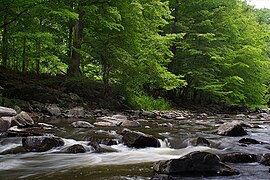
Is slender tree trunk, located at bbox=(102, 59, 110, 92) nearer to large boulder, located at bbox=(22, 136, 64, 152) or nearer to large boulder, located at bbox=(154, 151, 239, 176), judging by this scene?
large boulder, located at bbox=(22, 136, 64, 152)

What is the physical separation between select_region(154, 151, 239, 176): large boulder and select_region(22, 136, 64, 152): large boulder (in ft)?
8.69

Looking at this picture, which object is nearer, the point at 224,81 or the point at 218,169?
the point at 218,169

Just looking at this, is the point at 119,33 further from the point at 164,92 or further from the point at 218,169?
the point at 218,169

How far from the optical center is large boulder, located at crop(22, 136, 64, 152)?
241 inches

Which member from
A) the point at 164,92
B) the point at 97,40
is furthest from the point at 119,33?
the point at 164,92

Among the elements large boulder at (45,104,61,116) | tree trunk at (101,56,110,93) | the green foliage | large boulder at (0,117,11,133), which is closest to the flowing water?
large boulder at (0,117,11,133)

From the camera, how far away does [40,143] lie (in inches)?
244

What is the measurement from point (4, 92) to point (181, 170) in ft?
32.0

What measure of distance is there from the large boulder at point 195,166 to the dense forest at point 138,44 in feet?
23.0

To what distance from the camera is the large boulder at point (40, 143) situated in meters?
6.12

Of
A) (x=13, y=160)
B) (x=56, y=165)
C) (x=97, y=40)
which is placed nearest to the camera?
(x=56, y=165)

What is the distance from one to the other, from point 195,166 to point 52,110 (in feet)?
28.8

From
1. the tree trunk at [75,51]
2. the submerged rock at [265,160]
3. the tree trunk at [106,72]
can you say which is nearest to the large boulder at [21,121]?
the tree trunk at [106,72]

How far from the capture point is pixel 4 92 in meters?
12.1
